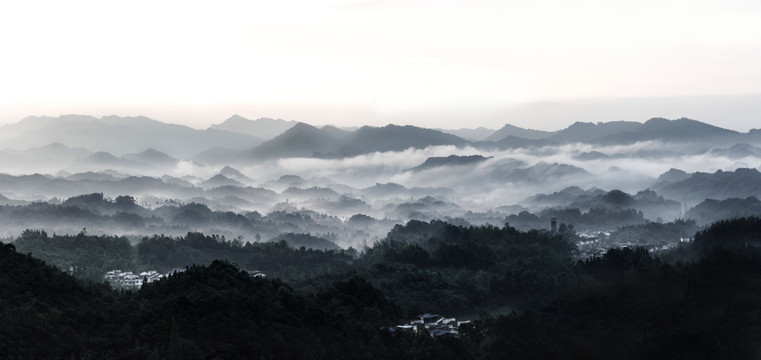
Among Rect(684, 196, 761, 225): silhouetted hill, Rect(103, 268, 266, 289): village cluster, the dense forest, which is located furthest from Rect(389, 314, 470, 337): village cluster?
Rect(684, 196, 761, 225): silhouetted hill

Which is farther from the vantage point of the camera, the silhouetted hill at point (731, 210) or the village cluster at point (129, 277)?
the silhouetted hill at point (731, 210)

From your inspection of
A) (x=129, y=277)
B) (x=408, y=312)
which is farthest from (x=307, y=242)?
(x=408, y=312)

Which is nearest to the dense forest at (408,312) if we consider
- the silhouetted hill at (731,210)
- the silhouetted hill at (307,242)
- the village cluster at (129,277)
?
the village cluster at (129,277)

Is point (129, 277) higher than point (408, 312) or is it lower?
lower

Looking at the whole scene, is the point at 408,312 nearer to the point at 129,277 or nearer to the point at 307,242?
the point at 129,277

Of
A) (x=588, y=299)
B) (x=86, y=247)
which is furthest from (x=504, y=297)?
(x=86, y=247)

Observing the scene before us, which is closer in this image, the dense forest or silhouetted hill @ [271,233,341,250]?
the dense forest

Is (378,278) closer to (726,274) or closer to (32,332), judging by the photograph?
(726,274)

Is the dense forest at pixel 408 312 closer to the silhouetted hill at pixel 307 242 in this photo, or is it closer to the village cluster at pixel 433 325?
the village cluster at pixel 433 325

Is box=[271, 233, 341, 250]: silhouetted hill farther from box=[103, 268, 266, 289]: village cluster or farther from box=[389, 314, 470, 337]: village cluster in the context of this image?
box=[389, 314, 470, 337]: village cluster
